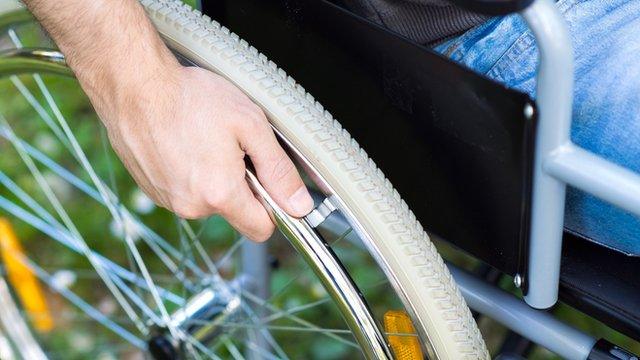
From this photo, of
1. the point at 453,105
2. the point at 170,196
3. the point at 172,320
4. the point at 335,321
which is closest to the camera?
the point at 453,105

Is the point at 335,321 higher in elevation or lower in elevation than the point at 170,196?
lower

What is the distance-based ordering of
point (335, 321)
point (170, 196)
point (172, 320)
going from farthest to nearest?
point (335, 321) < point (172, 320) < point (170, 196)

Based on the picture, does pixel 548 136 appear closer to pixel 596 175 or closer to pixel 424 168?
pixel 596 175

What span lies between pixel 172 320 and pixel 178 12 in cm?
59

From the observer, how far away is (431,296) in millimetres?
770

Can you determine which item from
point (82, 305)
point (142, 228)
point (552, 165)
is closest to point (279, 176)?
point (552, 165)

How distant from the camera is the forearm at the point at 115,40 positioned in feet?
2.62

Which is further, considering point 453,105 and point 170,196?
point 170,196

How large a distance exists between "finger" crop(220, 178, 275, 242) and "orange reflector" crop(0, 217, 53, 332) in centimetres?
87

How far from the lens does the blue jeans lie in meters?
0.75

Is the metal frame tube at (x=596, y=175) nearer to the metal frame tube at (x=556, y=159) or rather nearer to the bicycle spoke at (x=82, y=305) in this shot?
the metal frame tube at (x=556, y=159)

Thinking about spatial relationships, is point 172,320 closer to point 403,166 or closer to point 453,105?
point 403,166

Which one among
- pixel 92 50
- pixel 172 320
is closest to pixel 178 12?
pixel 92 50


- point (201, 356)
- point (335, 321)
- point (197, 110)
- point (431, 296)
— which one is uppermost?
point (197, 110)
